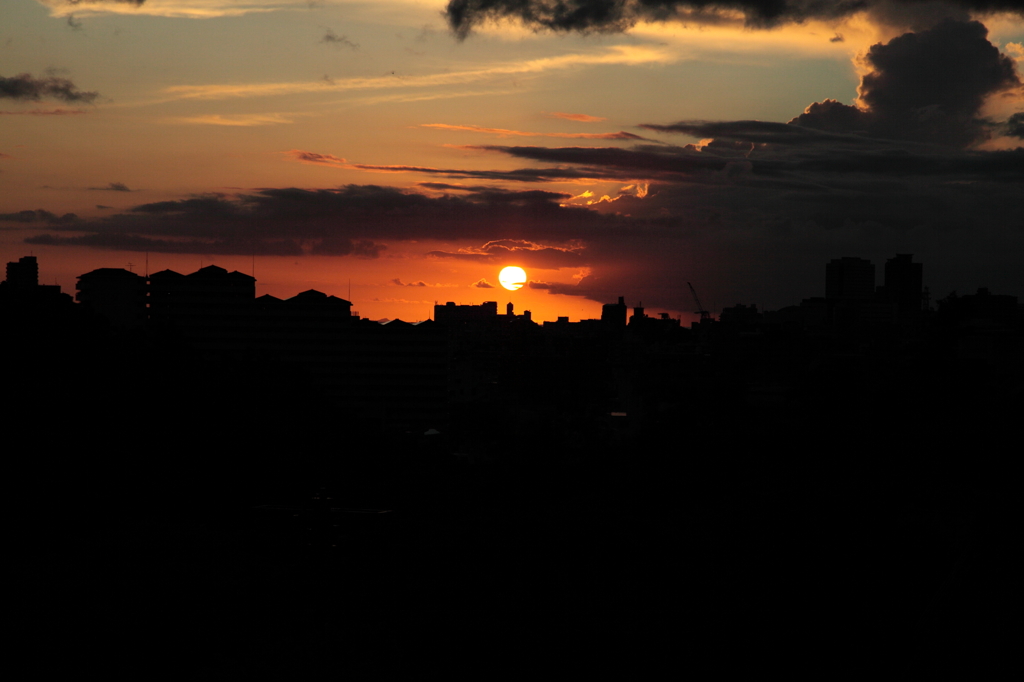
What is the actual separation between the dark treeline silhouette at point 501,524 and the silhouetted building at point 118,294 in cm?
6343

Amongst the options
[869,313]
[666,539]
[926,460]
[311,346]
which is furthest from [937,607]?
[869,313]

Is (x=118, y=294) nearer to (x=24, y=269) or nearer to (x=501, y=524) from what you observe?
(x=24, y=269)

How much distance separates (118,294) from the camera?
126 metres

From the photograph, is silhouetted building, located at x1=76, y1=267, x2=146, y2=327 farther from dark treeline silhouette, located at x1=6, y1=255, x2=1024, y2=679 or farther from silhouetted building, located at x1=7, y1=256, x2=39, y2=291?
dark treeline silhouette, located at x1=6, y1=255, x2=1024, y2=679

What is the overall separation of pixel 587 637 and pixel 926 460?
22.2 metres

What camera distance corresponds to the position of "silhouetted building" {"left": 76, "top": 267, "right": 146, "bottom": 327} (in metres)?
125

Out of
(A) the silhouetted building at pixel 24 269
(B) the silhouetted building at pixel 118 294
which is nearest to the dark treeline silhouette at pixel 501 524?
(B) the silhouetted building at pixel 118 294

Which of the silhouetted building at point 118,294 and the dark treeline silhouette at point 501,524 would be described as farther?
the silhouetted building at point 118,294

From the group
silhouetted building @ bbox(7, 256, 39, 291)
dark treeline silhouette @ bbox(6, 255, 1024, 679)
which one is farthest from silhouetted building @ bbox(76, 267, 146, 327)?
dark treeline silhouette @ bbox(6, 255, 1024, 679)

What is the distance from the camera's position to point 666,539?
29125 millimetres

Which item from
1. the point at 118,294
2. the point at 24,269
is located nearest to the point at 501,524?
the point at 118,294

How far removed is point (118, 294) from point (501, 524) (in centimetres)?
10756

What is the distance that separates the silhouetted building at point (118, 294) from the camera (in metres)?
125

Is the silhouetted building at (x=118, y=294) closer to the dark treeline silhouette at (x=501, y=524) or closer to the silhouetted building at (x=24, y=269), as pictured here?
the silhouetted building at (x=24, y=269)
